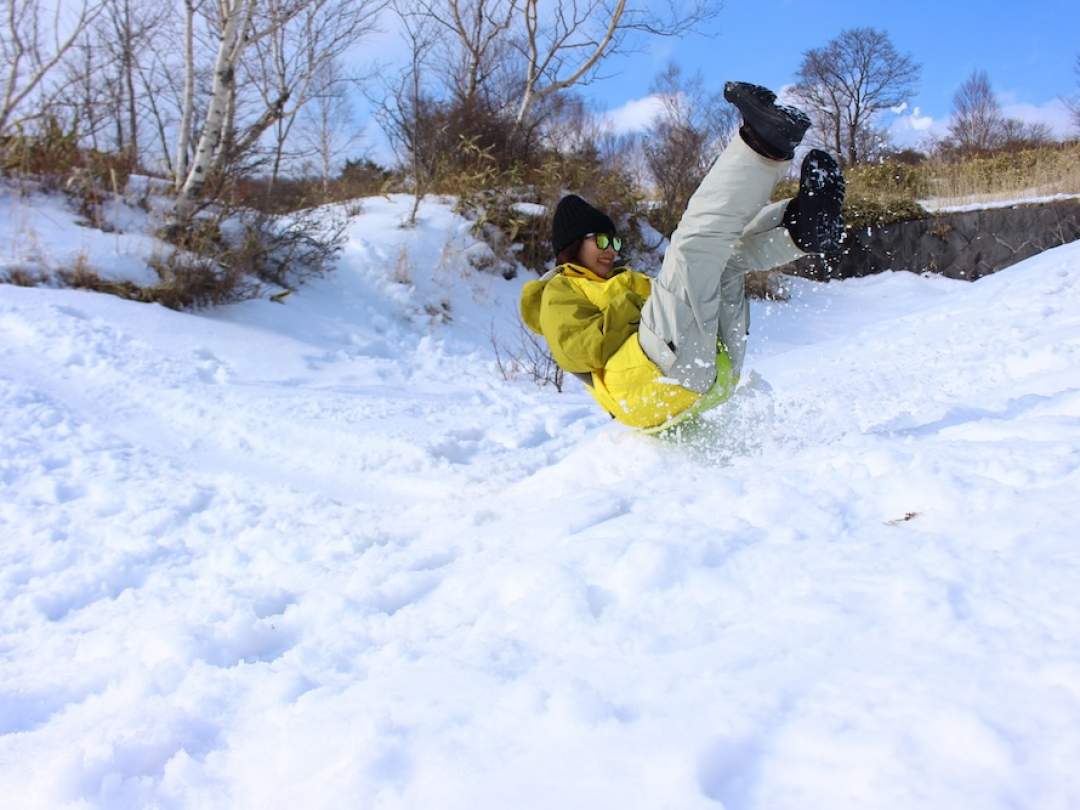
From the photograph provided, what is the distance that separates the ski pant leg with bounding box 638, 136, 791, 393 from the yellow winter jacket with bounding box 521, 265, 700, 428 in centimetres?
7


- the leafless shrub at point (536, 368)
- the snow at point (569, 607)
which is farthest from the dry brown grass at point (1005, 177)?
the snow at point (569, 607)

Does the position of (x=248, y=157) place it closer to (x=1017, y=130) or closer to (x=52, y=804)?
(x=52, y=804)

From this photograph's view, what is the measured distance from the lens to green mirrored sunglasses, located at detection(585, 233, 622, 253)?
2.59m

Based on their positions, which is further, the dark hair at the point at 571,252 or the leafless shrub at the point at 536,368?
the leafless shrub at the point at 536,368

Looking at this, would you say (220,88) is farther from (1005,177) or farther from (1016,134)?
(1016,134)

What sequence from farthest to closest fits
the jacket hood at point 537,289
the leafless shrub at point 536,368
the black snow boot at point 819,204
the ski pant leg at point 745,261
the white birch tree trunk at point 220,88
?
the white birch tree trunk at point 220,88, the leafless shrub at point 536,368, the jacket hood at point 537,289, the ski pant leg at point 745,261, the black snow boot at point 819,204

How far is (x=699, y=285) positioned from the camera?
2.00 meters

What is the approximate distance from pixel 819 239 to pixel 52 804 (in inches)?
79.2

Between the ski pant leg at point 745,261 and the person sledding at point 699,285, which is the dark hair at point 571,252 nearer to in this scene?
the person sledding at point 699,285

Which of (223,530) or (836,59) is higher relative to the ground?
(836,59)

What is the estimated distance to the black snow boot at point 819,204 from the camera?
195cm

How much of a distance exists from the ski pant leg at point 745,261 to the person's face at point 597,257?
0.52 m

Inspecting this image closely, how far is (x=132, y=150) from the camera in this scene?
710cm

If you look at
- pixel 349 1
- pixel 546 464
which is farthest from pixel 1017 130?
pixel 546 464
